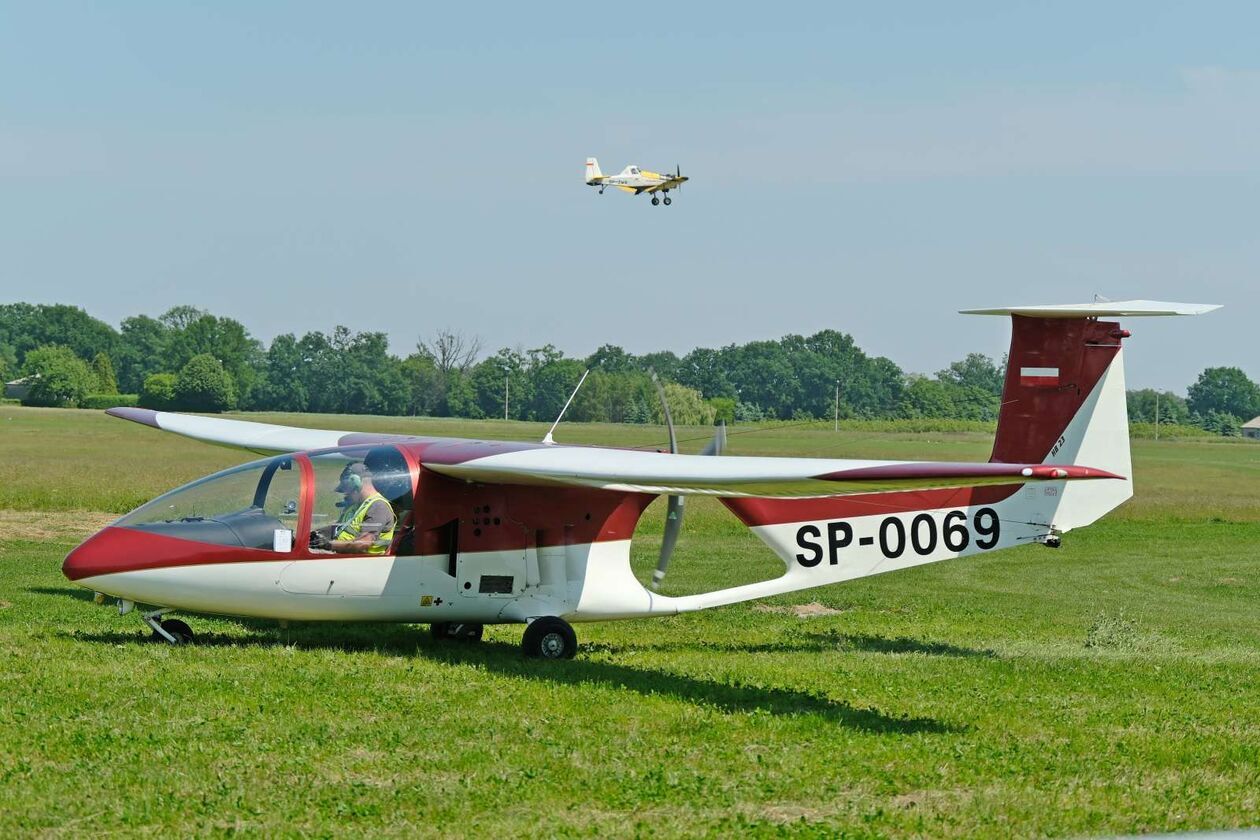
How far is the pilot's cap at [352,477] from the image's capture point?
41.7ft

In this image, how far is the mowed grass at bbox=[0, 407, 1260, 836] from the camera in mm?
7668

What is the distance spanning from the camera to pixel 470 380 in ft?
358

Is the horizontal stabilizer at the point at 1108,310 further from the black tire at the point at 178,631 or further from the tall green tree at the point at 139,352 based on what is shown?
the tall green tree at the point at 139,352

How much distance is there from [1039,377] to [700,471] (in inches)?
222

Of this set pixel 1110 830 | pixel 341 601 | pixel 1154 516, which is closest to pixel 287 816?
pixel 1110 830

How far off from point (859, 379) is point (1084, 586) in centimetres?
5902

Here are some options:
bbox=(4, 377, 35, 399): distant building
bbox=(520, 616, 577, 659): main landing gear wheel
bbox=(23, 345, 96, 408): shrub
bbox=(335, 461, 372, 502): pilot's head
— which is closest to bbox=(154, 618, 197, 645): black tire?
bbox=(335, 461, 372, 502): pilot's head

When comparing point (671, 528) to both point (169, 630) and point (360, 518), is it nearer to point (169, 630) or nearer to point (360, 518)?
point (360, 518)

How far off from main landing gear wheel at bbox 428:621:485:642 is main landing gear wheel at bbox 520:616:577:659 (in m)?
1.09

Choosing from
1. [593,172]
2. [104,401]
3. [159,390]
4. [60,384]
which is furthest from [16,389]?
[593,172]

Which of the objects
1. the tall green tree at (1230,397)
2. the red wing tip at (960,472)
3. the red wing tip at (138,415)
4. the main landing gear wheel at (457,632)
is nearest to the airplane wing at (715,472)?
the red wing tip at (960,472)

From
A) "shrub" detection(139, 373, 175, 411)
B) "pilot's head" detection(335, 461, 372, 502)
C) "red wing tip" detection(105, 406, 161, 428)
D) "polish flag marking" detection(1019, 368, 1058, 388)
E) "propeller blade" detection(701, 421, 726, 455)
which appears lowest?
"pilot's head" detection(335, 461, 372, 502)

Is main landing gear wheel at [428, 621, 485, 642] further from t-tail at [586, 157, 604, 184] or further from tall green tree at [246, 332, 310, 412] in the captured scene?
tall green tree at [246, 332, 310, 412]

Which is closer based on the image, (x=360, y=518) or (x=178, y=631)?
(x=360, y=518)
